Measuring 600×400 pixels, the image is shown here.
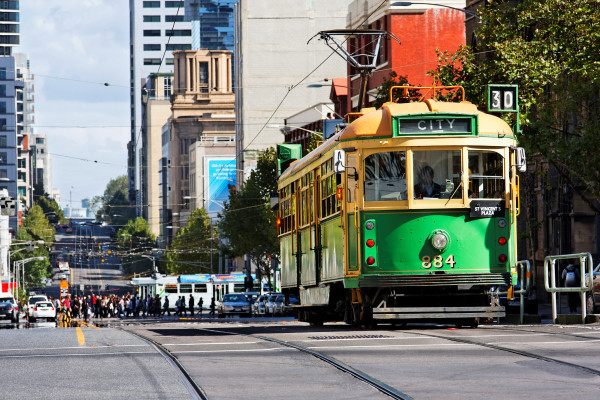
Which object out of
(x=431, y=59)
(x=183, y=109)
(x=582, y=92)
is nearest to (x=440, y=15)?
(x=431, y=59)

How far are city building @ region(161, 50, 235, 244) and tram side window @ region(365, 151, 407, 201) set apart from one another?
5173 inches

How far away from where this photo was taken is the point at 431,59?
2425 inches

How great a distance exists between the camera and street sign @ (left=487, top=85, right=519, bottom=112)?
2747cm

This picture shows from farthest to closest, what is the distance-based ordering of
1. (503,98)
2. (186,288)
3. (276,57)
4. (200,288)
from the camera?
(276,57) < (186,288) < (200,288) < (503,98)

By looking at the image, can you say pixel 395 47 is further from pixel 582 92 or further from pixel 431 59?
pixel 582 92

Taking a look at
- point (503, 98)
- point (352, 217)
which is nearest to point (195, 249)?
point (503, 98)

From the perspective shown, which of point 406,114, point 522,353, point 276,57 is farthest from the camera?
point 276,57

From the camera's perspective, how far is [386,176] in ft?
63.2

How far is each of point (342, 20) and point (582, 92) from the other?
7846 cm

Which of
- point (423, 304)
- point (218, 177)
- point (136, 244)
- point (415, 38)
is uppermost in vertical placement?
point (415, 38)

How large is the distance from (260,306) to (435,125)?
1628 inches

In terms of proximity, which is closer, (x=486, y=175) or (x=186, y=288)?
(x=486, y=175)

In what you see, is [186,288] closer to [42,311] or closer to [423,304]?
[42,311]

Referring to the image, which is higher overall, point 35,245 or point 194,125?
point 194,125
